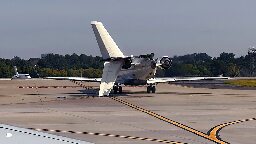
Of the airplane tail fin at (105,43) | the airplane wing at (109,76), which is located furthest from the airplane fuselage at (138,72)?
the airplane wing at (109,76)

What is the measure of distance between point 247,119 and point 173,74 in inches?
5977

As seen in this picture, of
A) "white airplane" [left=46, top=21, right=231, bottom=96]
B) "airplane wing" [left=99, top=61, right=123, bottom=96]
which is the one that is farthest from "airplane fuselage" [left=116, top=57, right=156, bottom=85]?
"airplane wing" [left=99, top=61, right=123, bottom=96]

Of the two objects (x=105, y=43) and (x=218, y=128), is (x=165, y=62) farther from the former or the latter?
(x=218, y=128)

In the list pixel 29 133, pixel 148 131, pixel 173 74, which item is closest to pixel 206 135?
pixel 148 131

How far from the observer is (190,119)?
26.8m

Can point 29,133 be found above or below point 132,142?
above

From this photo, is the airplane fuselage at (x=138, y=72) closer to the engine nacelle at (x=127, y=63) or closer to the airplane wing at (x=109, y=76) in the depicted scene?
the engine nacelle at (x=127, y=63)

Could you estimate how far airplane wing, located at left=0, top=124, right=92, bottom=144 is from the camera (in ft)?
12.3

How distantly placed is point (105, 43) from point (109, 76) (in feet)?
17.9

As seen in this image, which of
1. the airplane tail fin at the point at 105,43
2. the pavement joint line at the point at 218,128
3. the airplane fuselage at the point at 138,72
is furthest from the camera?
the airplane fuselage at the point at 138,72

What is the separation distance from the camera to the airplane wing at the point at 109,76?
46.3m

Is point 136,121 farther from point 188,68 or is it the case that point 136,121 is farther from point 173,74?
point 188,68

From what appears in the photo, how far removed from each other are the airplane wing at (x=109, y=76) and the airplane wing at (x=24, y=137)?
41796mm

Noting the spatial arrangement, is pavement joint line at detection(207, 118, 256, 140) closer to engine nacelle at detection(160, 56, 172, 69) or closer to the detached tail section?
the detached tail section
